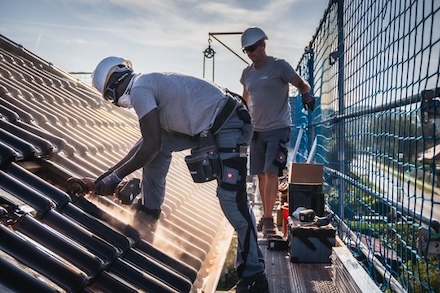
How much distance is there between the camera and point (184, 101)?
3.54m

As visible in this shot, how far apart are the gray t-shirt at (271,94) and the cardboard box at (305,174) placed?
1.72 ft

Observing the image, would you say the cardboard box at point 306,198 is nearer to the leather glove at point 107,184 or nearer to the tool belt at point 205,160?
the tool belt at point 205,160

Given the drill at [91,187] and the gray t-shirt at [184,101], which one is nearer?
the drill at [91,187]

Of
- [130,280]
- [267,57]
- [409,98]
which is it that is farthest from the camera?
[267,57]

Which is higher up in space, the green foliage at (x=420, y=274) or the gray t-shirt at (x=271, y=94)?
the gray t-shirt at (x=271, y=94)

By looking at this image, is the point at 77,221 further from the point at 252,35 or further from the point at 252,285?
the point at 252,35

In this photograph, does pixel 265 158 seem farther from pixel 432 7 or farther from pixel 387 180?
pixel 432 7

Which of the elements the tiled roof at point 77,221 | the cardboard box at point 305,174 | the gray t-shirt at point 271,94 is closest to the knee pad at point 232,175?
the tiled roof at point 77,221

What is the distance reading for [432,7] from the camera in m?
2.66

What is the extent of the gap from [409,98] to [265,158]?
278 cm

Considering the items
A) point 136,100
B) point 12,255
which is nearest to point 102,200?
point 136,100

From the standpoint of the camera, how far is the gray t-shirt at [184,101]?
3.48 meters

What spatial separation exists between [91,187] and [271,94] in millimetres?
2980

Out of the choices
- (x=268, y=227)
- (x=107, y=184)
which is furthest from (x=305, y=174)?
(x=107, y=184)
